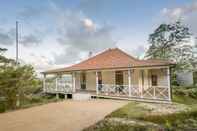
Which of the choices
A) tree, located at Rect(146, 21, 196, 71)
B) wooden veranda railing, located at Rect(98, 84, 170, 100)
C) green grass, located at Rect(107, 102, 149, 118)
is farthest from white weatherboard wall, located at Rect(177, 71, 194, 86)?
green grass, located at Rect(107, 102, 149, 118)

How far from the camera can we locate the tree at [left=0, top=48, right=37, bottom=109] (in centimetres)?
1300

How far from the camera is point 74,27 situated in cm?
1989

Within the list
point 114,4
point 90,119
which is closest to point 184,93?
point 114,4

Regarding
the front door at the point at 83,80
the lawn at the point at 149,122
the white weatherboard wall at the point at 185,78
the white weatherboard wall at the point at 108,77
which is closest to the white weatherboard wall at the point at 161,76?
the white weatherboard wall at the point at 108,77

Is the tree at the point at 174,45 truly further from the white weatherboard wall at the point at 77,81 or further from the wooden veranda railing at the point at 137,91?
the white weatherboard wall at the point at 77,81

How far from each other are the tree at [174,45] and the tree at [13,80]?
1722 cm

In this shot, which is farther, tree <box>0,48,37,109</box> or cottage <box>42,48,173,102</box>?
cottage <box>42,48,173,102</box>

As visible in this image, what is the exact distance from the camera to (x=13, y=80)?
43.1ft

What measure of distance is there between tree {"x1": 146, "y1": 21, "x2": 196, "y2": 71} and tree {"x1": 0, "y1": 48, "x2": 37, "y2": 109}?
1722cm

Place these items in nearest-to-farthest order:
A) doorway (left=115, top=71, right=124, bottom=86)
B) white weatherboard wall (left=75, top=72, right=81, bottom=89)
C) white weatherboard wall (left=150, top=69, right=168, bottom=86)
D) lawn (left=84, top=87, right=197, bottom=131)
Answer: lawn (left=84, top=87, right=197, bottom=131) → white weatherboard wall (left=150, top=69, right=168, bottom=86) → doorway (left=115, top=71, right=124, bottom=86) → white weatherboard wall (left=75, top=72, right=81, bottom=89)

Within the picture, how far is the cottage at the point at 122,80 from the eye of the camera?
13633mm

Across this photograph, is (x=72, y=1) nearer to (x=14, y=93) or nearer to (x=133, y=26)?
(x=133, y=26)

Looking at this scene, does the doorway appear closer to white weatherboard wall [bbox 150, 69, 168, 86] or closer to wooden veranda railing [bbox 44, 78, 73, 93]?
white weatherboard wall [bbox 150, 69, 168, 86]

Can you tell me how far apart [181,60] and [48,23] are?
55.0 feet
